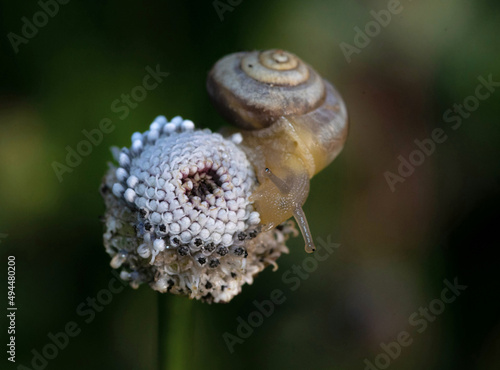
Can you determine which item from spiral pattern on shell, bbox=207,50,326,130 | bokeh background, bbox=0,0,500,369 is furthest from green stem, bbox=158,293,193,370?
spiral pattern on shell, bbox=207,50,326,130

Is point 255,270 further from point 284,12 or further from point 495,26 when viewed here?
point 495,26

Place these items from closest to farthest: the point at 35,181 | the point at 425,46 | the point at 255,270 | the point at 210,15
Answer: the point at 255,270 → the point at 35,181 → the point at 210,15 → the point at 425,46

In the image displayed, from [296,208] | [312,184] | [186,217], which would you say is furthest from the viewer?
[312,184]

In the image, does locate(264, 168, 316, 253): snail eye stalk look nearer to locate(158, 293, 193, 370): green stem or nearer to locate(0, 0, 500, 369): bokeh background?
locate(158, 293, 193, 370): green stem

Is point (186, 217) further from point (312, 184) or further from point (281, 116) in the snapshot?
point (312, 184)

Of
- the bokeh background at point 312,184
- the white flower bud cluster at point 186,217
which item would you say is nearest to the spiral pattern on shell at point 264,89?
the white flower bud cluster at point 186,217

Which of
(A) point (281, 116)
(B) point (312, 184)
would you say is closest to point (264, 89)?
(A) point (281, 116)

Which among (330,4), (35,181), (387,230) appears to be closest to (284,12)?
(330,4)

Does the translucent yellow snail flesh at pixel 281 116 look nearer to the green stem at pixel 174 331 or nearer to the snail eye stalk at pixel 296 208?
the snail eye stalk at pixel 296 208
